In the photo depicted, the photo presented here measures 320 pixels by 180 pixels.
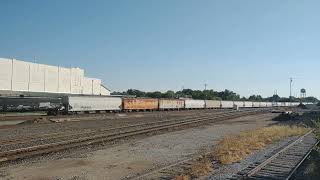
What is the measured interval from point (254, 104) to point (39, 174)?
431ft

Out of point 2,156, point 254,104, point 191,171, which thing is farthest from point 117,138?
point 254,104

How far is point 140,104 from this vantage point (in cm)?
7919

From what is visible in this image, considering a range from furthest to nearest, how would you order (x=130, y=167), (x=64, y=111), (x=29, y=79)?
(x=29, y=79) → (x=64, y=111) → (x=130, y=167)

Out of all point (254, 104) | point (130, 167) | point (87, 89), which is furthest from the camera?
point (254, 104)

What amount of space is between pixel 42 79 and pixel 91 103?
3680 centimetres

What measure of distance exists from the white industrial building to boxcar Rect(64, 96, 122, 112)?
24650 mm

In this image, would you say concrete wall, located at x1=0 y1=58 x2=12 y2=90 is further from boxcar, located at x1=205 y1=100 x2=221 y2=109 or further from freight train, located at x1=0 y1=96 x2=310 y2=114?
boxcar, located at x1=205 y1=100 x2=221 y2=109

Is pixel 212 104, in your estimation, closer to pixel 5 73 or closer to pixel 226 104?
pixel 226 104

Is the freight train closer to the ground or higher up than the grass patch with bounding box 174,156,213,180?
higher up

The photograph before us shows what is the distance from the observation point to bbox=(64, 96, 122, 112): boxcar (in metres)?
60.0

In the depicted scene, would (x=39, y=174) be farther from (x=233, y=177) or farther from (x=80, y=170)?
(x=233, y=177)

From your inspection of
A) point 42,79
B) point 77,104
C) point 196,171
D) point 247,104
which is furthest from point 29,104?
point 247,104

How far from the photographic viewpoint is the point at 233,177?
15359 millimetres

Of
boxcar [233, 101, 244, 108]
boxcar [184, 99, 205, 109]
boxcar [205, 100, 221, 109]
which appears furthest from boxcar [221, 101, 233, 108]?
boxcar [184, 99, 205, 109]
